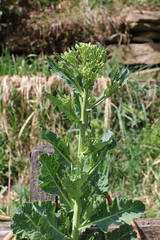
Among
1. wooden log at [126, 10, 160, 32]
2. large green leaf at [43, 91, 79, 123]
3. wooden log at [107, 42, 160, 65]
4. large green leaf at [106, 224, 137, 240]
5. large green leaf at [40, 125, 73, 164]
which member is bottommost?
large green leaf at [106, 224, 137, 240]

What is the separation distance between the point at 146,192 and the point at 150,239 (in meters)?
1.22

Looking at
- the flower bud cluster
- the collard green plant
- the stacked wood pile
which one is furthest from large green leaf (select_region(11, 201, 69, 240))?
the stacked wood pile

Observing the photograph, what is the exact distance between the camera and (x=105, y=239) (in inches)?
31.0

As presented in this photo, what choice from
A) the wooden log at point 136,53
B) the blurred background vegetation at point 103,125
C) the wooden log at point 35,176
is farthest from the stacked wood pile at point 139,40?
the wooden log at point 35,176

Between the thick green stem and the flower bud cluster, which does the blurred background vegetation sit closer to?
the thick green stem

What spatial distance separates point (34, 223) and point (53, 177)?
130 millimetres

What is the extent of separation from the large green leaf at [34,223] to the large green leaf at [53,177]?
4 cm

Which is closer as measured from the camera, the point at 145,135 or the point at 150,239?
the point at 150,239

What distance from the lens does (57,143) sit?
701 mm

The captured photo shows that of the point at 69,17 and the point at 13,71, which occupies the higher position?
the point at 69,17

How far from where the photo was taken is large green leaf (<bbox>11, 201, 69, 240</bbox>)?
2.26 feet

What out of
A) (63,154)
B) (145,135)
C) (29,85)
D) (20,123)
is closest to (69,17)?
(29,85)

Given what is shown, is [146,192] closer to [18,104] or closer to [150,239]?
[150,239]

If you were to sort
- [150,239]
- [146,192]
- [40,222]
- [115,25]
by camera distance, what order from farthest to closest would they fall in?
1. [115,25]
2. [146,192]
3. [150,239]
4. [40,222]
